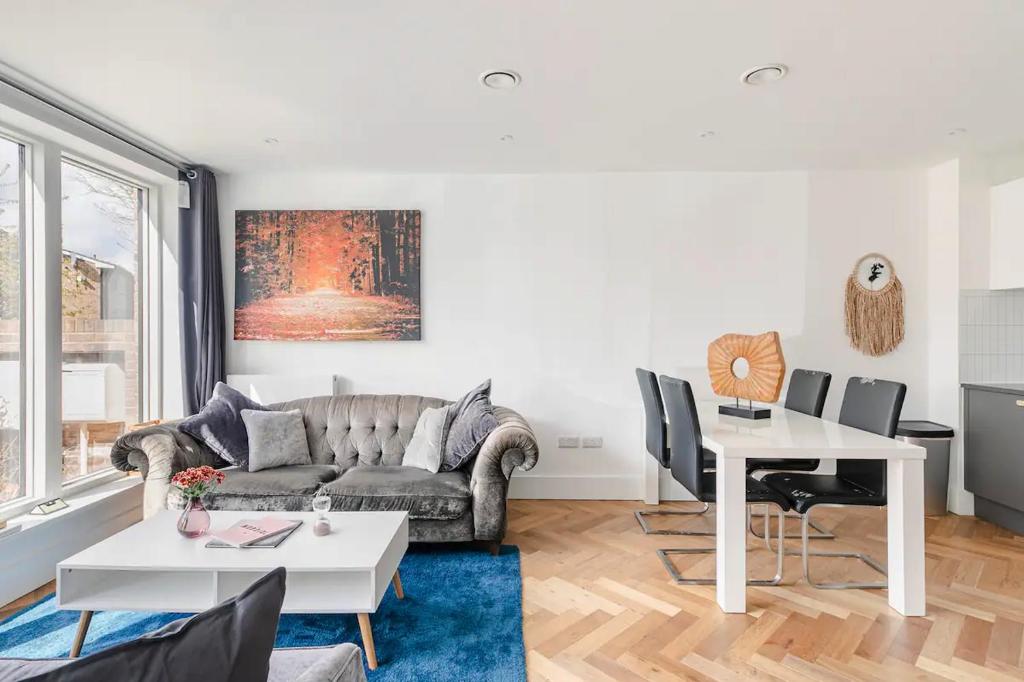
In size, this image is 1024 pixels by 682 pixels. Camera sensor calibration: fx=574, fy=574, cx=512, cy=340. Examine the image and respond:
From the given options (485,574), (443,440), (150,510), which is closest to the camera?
(485,574)

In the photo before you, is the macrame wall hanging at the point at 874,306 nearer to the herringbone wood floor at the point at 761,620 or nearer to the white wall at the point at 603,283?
the white wall at the point at 603,283

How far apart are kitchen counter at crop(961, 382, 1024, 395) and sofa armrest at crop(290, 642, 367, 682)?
4.02m

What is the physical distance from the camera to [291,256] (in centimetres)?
420

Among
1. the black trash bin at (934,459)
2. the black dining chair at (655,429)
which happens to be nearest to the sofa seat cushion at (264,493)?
the black dining chair at (655,429)

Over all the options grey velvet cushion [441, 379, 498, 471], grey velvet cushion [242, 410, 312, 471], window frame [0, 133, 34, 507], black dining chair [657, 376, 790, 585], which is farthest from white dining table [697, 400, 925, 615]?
window frame [0, 133, 34, 507]

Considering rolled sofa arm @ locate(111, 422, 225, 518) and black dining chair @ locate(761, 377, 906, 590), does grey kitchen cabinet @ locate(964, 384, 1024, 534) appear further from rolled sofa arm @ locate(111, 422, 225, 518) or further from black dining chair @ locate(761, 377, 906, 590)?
rolled sofa arm @ locate(111, 422, 225, 518)

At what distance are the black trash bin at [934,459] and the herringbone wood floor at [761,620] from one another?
0.46 metres

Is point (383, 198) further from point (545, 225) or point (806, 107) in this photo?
point (806, 107)

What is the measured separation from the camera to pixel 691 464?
265 centimetres

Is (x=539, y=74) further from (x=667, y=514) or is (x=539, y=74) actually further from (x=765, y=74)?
(x=667, y=514)

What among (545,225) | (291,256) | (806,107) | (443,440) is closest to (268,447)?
(443,440)

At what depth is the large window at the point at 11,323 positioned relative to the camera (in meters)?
2.91

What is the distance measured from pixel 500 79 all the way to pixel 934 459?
3666mm

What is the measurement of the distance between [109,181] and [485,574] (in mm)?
3388
